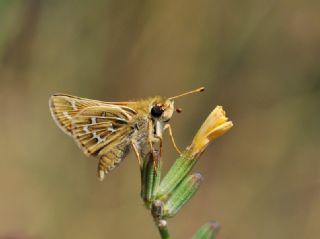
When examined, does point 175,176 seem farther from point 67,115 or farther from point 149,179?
point 67,115

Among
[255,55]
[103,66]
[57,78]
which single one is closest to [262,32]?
[255,55]

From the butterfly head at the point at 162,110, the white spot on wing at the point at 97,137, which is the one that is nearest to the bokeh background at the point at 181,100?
the white spot on wing at the point at 97,137

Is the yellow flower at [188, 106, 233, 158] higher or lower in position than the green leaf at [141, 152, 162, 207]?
higher

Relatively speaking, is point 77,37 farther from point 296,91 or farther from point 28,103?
point 296,91

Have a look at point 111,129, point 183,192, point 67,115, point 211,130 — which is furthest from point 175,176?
point 67,115

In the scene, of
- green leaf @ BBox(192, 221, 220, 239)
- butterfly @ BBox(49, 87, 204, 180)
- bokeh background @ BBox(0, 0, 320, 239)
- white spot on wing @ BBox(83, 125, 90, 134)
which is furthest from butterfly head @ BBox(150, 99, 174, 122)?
bokeh background @ BBox(0, 0, 320, 239)

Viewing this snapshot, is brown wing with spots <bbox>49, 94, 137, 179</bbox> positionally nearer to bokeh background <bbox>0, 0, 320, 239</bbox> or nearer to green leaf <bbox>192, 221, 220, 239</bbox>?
green leaf <bbox>192, 221, 220, 239</bbox>

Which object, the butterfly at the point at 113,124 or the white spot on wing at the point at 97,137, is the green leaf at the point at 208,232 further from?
the white spot on wing at the point at 97,137
